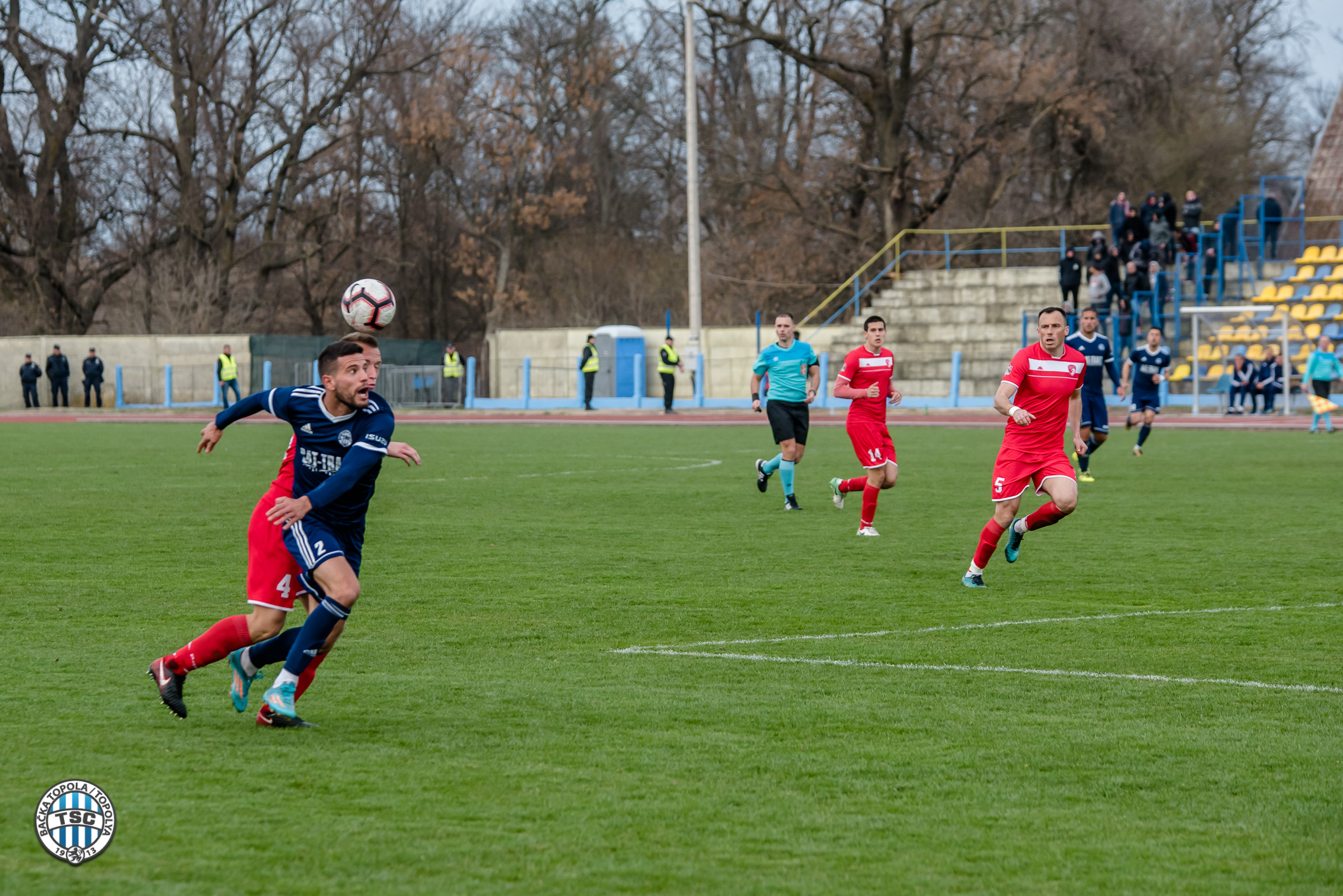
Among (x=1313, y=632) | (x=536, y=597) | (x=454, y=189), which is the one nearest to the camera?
(x=1313, y=632)

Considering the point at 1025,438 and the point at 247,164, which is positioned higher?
the point at 247,164

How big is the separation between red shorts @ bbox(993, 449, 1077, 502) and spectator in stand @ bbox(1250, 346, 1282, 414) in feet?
77.0

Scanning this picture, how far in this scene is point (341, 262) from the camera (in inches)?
2275

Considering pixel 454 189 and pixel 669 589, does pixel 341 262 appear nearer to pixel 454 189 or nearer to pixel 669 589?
pixel 454 189

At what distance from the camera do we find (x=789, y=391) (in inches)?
603

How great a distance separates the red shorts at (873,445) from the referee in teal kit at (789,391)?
1.88 m

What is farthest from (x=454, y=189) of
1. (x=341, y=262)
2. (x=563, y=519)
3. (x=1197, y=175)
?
(x=563, y=519)

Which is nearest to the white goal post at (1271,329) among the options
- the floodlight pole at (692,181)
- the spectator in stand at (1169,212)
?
the spectator in stand at (1169,212)

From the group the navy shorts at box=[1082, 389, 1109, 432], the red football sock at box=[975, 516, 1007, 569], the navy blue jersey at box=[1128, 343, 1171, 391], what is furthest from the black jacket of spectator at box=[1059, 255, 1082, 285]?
the red football sock at box=[975, 516, 1007, 569]

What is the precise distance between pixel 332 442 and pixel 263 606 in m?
0.72

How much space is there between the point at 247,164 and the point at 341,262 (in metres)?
7.54

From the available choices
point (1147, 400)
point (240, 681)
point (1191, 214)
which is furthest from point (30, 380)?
point (240, 681)

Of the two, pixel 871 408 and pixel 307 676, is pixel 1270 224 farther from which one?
pixel 307 676

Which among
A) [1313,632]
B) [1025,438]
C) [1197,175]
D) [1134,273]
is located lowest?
[1313,632]
